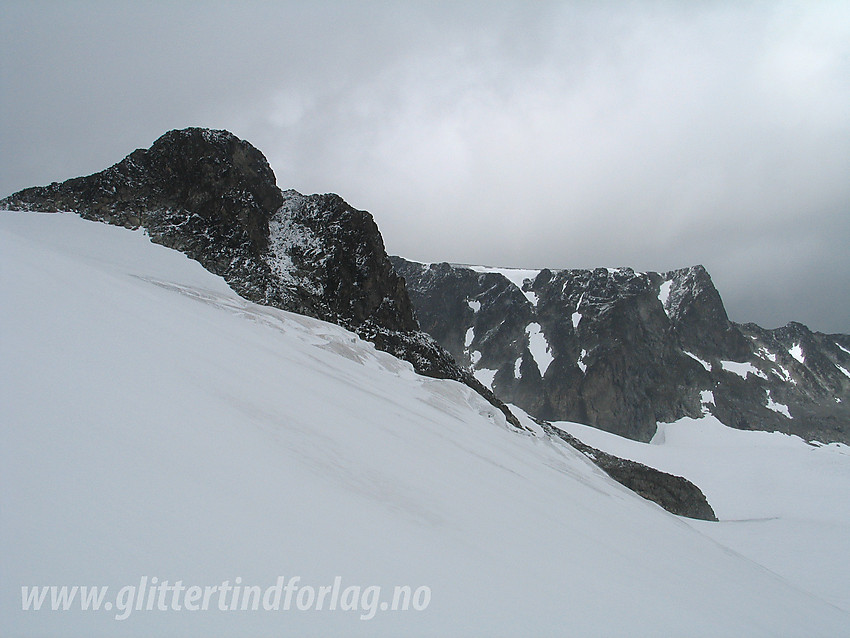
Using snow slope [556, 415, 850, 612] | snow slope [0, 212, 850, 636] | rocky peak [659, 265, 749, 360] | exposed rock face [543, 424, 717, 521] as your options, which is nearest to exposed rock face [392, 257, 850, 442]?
rocky peak [659, 265, 749, 360]

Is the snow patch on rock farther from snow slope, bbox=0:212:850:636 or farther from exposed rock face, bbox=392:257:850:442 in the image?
snow slope, bbox=0:212:850:636

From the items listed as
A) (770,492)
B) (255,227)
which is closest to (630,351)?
(770,492)

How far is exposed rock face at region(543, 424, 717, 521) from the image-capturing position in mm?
32688

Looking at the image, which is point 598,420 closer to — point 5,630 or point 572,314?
point 572,314

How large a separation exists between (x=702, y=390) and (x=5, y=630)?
117 metres

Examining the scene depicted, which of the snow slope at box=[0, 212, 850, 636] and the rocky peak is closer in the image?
the snow slope at box=[0, 212, 850, 636]

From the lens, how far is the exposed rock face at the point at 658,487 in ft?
107

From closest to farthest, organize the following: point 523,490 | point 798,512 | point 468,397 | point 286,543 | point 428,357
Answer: point 286,543, point 523,490, point 468,397, point 428,357, point 798,512

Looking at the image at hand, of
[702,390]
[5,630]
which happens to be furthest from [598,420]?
[5,630]

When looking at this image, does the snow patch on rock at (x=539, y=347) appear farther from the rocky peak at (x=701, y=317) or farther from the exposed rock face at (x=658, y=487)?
the exposed rock face at (x=658, y=487)

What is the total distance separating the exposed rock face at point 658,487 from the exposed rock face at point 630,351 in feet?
203

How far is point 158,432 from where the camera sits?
3.21 metres

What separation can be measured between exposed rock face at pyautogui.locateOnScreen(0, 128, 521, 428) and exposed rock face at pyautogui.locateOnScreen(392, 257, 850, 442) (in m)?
66.7

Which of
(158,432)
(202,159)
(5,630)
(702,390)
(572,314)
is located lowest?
(5,630)
